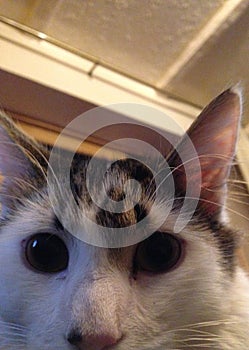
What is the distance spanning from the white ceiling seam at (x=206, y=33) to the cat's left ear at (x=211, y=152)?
780mm

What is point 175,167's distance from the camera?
64cm

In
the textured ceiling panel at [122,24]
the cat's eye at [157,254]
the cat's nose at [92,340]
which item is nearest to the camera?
the cat's nose at [92,340]

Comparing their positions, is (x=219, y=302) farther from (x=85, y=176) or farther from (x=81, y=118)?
(x=81, y=118)

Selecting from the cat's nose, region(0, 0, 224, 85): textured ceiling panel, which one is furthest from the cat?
region(0, 0, 224, 85): textured ceiling panel

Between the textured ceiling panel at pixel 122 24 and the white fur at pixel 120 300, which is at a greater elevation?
the textured ceiling panel at pixel 122 24

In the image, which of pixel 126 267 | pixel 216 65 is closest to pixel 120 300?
pixel 126 267

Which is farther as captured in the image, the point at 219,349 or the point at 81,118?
the point at 81,118

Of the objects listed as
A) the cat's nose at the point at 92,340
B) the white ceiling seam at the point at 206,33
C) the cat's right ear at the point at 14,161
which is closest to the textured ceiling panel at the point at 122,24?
the white ceiling seam at the point at 206,33

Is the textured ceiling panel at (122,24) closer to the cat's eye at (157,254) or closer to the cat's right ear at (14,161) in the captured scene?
the cat's right ear at (14,161)

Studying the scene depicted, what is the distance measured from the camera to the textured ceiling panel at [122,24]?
125cm

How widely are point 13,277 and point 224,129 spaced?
33 cm

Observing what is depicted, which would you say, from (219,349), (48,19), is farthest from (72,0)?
(219,349)

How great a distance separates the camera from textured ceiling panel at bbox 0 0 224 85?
4.11 ft

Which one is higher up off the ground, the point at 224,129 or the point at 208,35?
the point at 208,35
